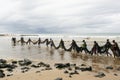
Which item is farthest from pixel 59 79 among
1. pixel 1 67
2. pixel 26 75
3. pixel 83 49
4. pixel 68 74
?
pixel 83 49

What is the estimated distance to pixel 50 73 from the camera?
54.5 feet

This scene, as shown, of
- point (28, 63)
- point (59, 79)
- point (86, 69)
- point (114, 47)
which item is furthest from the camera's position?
point (114, 47)

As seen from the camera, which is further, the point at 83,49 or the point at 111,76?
the point at 83,49

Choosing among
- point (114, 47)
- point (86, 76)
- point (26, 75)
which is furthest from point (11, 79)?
point (114, 47)

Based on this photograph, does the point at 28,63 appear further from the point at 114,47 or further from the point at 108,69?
the point at 114,47

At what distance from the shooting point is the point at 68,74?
642 inches

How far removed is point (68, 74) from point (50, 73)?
3.52ft

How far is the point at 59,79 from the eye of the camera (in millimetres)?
14875

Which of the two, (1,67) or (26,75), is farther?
(1,67)

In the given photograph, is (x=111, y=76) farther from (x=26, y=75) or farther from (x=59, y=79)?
(x=26, y=75)

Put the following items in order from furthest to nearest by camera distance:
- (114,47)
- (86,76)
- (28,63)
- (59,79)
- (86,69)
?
(114,47), (28,63), (86,69), (86,76), (59,79)

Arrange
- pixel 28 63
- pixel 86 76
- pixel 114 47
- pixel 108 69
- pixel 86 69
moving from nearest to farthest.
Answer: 1. pixel 86 76
2. pixel 86 69
3. pixel 108 69
4. pixel 28 63
5. pixel 114 47

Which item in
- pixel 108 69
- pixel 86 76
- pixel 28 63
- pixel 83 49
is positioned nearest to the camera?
pixel 86 76

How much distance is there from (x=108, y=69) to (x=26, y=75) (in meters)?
5.96
